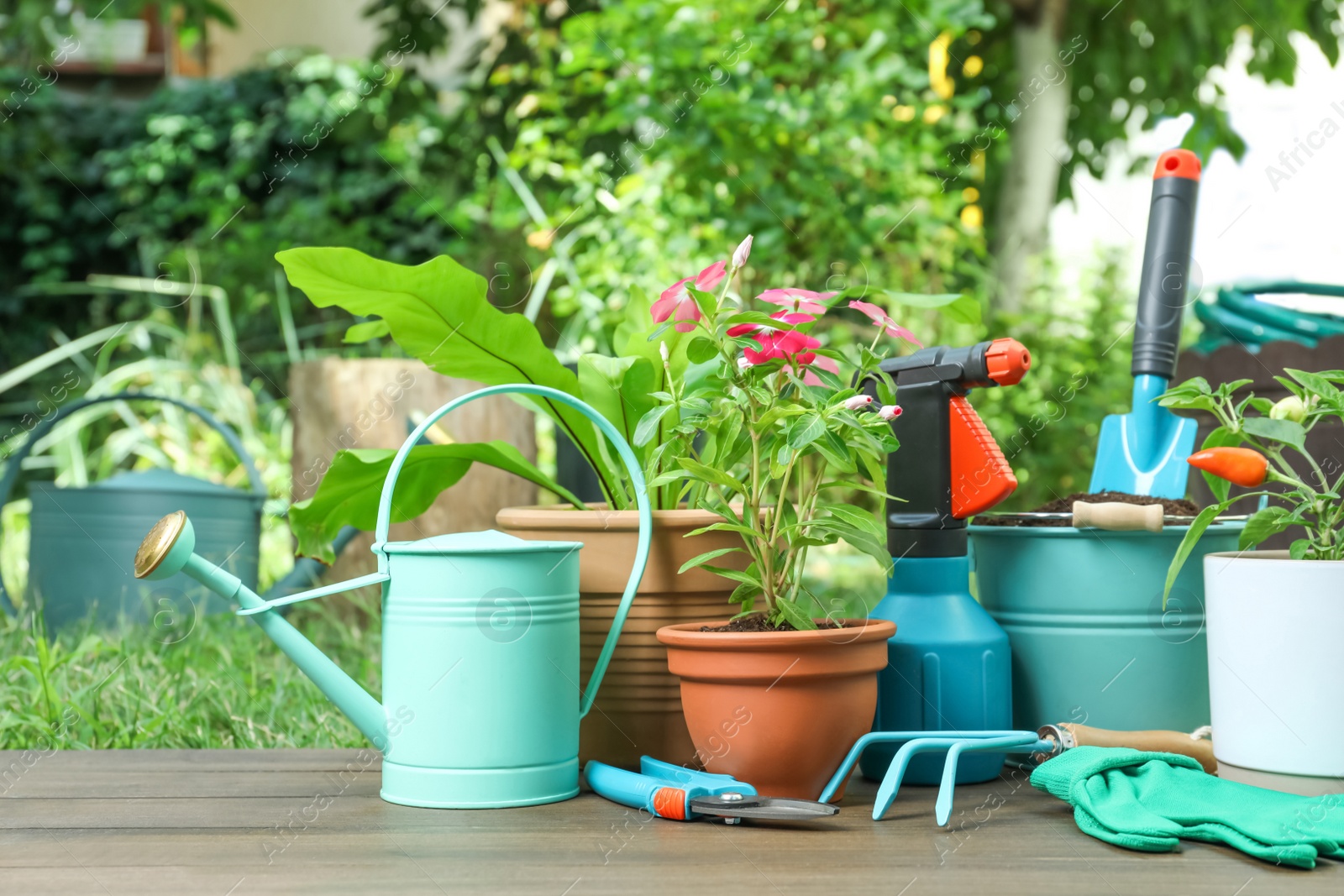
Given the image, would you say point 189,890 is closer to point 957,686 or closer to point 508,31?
point 957,686

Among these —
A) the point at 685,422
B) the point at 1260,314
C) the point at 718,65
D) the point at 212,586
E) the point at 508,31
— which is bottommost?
the point at 212,586

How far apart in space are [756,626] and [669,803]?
0.16 meters

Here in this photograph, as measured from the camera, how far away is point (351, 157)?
5242mm

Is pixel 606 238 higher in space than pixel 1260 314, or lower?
higher

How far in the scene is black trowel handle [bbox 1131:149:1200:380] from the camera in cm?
111

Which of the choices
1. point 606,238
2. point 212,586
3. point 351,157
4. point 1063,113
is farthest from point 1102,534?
point 351,157

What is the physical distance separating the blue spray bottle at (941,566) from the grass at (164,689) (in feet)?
2.42

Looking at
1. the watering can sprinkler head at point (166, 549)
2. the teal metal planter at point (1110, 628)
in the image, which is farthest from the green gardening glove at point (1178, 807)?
the watering can sprinkler head at point (166, 549)

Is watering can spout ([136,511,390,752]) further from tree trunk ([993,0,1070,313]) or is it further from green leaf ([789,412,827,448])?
tree trunk ([993,0,1070,313])

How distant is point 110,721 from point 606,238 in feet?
6.55

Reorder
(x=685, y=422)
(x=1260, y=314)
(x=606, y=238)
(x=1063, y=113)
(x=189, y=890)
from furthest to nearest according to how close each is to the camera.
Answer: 1. (x=1063, y=113)
2. (x=606, y=238)
3. (x=1260, y=314)
4. (x=685, y=422)
5. (x=189, y=890)

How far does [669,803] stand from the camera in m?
0.84

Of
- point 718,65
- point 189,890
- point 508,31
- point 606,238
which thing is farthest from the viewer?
point 508,31

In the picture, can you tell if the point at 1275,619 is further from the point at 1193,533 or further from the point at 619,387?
the point at 619,387
